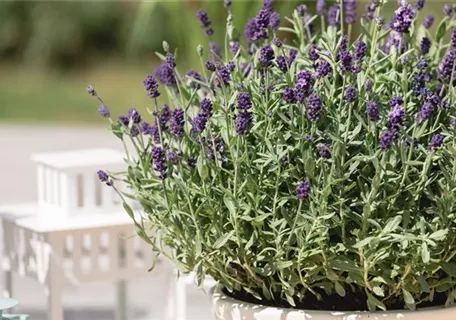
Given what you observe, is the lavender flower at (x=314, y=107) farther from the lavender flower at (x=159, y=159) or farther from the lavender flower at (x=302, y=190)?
the lavender flower at (x=159, y=159)

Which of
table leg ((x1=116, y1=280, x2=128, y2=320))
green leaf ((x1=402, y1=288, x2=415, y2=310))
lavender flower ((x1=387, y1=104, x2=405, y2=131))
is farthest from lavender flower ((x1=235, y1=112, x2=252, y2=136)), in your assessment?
table leg ((x1=116, y1=280, x2=128, y2=320))

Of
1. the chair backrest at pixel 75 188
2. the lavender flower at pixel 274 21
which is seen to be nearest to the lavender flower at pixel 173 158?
the lavender flower at pixel 274 21

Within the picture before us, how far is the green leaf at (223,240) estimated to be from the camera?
5.47 ft

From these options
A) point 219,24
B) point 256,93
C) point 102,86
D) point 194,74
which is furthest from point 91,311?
point 102,86

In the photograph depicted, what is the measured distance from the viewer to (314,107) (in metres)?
1.60

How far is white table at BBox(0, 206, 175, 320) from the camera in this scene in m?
2.41

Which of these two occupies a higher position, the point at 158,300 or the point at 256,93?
the point at 256,93

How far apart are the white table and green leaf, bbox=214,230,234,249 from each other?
72 centimetres

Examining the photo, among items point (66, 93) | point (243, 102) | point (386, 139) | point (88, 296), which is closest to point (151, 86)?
point (243, 102)

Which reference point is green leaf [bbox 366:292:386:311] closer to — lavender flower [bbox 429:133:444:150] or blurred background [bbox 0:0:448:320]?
lavender flower [bbox 429:133:444:150]

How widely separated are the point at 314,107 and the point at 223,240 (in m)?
0.25

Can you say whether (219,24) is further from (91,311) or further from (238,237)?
(238,237)

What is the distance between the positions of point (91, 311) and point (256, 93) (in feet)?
7.20

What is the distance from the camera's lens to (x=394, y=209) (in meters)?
1.65
